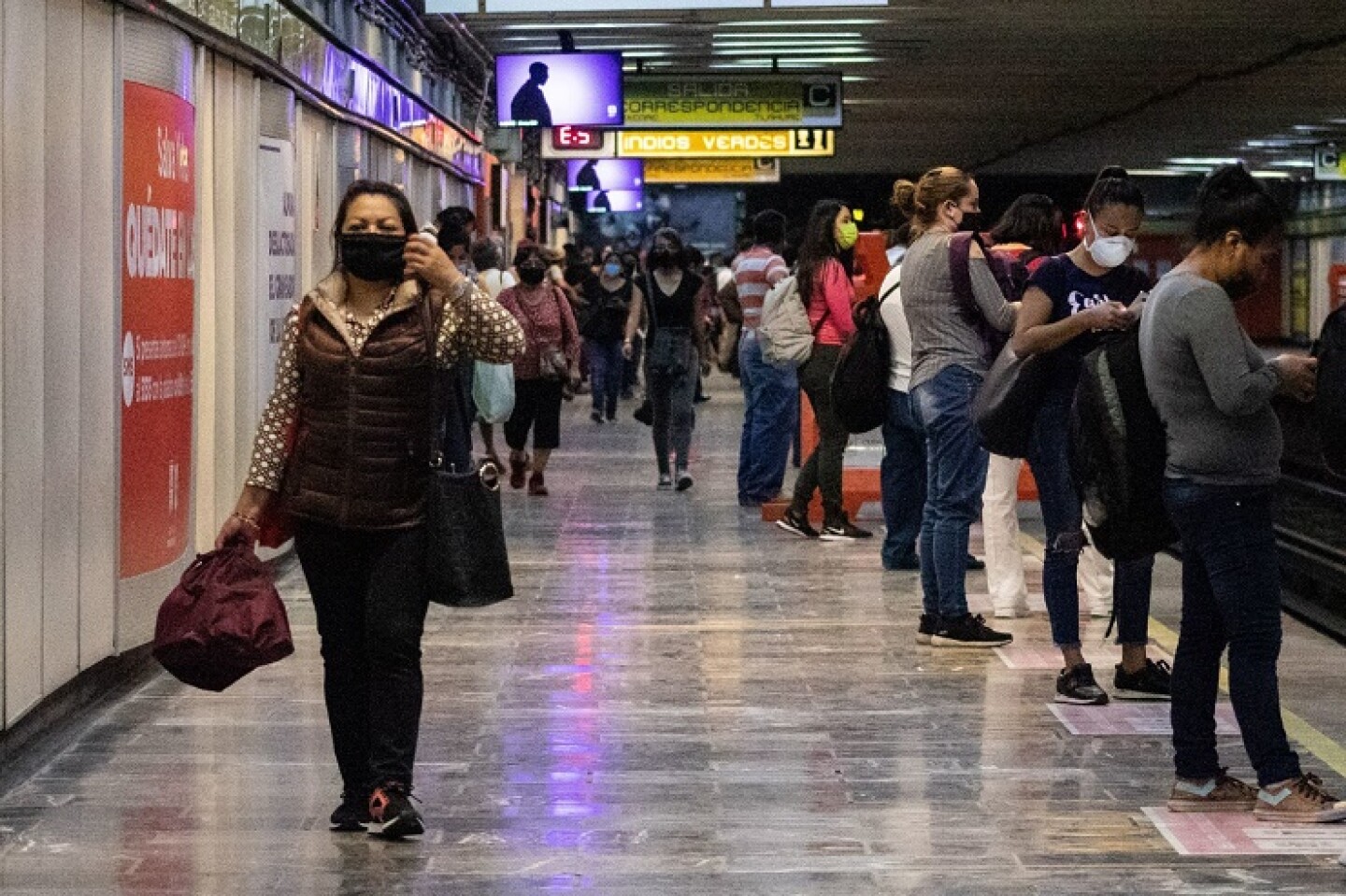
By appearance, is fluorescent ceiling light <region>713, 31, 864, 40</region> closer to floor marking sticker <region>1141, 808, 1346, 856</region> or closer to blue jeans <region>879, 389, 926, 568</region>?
blue jeans <region>879, 389, 926, 568</region>

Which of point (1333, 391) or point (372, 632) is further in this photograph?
point (372, 632)

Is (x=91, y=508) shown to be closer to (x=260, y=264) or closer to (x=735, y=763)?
(x=735, y=763)

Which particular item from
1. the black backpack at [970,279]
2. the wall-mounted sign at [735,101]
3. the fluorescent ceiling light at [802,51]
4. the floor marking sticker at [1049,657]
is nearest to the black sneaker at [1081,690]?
the floor marking sticker at [1049,657]

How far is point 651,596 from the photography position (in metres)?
10.2

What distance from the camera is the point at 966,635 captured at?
28.3 ft

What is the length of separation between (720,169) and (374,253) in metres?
27.0

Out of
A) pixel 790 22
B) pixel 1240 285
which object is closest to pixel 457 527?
pixel 1240 285

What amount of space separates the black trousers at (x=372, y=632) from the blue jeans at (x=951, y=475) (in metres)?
3.18

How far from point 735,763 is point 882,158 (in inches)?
1397

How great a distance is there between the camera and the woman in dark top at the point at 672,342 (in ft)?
47.8

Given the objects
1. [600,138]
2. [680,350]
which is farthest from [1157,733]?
[600,138]

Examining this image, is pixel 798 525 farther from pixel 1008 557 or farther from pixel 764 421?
pixel 1008 557

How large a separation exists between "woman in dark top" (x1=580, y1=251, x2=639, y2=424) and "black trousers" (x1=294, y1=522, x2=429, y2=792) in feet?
48.8

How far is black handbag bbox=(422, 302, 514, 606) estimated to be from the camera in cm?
555
